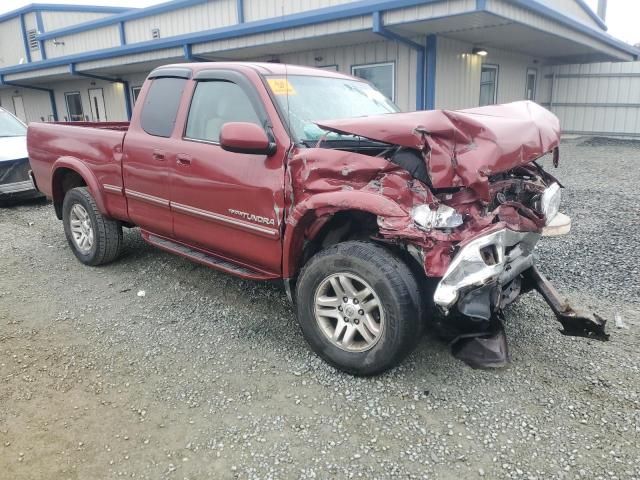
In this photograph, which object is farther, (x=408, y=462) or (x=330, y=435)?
(x=330, y=435)

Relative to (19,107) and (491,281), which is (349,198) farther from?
(19,107)

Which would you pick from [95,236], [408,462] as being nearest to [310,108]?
[408,462]

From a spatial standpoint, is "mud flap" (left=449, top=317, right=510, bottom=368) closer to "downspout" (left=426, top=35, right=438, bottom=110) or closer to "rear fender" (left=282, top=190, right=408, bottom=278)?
"rear fender" (left=282, top=190, right=408, bottom=278)

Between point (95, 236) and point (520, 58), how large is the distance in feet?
44.7

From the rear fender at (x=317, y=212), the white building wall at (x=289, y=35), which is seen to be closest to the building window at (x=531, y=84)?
the white building wall at (x=289, y=35)

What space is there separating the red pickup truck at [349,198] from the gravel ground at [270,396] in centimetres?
29

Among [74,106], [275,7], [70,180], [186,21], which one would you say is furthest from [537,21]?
[74,106]

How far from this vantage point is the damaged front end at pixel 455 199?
105 inches

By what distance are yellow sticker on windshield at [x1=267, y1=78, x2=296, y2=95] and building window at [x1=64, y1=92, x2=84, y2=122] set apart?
58.6 feet

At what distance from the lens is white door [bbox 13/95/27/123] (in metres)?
21.5

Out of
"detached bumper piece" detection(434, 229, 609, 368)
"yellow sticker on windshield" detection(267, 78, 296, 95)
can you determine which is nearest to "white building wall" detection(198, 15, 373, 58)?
"yellow sticker on windshield" detection(267, 78, 296, 95)

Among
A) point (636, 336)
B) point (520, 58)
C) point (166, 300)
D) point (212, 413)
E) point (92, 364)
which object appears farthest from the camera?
point (520, 58)

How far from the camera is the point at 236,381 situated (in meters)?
3.11

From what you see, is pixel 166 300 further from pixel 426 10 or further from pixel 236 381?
pixel 426 10
